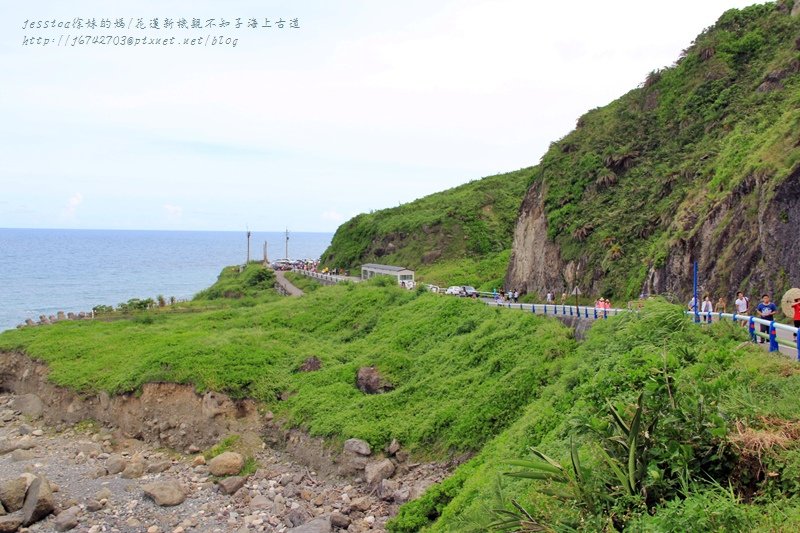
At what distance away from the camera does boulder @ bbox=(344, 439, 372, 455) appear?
73.0 ft

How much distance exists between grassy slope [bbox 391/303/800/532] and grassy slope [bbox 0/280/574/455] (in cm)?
488

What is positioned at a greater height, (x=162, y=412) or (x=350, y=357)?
(x=350, y=357)

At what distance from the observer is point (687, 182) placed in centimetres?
2902

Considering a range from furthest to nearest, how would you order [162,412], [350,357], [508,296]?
[508,296] → [350,357] → [162,412]

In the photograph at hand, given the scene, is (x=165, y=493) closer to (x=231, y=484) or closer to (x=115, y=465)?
(x=231, y=484)

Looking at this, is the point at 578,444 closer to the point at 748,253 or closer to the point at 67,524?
the point at 748,253

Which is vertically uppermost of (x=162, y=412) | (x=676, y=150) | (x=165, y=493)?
(x=676, y=150)

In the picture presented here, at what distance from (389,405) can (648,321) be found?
1191 centimetres

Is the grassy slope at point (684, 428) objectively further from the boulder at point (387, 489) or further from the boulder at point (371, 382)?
the boulder at point (371, 382)

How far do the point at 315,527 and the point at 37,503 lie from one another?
28.6 feet

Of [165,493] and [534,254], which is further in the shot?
[534,254]

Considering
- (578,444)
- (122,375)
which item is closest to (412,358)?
(122,375)

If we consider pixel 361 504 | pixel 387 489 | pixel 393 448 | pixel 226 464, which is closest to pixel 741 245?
pixel 393 448

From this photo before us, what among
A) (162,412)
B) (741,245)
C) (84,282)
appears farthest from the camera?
(84,282)
